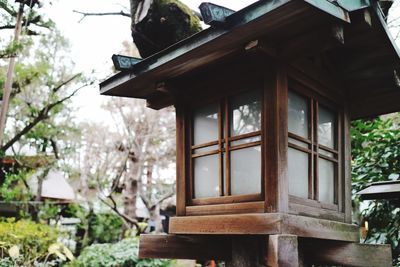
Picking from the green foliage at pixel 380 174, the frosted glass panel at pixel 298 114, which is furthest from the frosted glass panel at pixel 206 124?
the green foliage at pixel 380 174

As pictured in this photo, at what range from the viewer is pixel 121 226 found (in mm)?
17469

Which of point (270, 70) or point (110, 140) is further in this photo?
point (110, 140)

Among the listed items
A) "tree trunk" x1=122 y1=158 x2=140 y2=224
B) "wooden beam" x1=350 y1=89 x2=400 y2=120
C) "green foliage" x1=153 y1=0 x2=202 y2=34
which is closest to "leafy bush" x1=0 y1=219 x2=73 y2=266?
"tree trunk" x1=122 y1=158 x2=140 y2=224

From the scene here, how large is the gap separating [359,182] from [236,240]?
3056 mm

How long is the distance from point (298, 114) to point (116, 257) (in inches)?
336

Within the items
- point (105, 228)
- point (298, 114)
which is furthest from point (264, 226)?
point (105, 228)

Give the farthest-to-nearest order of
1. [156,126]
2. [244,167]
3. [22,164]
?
[156,126], [22,164], [244,167]

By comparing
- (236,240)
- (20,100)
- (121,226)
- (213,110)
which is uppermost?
(20,100)

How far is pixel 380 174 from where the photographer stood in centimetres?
589

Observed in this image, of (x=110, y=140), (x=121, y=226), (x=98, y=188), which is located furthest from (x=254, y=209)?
(x=121, y=226)

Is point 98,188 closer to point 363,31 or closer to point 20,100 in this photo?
point 20,100

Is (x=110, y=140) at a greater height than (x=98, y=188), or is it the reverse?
(x=110, y=140)

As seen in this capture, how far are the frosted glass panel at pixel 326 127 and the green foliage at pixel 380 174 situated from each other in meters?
2.09

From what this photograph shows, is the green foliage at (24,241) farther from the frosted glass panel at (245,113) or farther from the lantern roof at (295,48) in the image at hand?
the frosted glass panel at (245,113)
